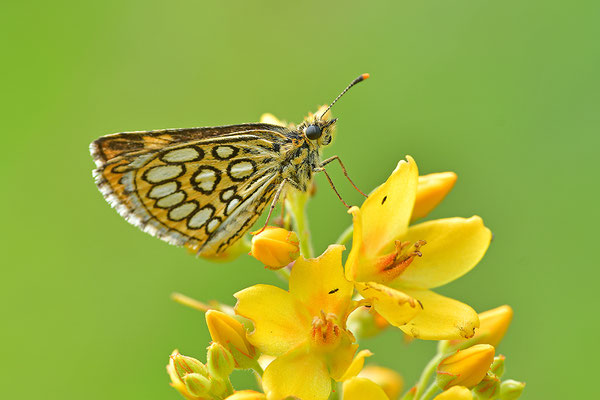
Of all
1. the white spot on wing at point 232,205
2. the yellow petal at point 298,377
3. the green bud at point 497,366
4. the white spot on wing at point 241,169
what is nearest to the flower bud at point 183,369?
the yellow petal at point 298,377

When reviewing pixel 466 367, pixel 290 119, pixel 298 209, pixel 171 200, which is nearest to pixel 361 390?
pixel 466 367

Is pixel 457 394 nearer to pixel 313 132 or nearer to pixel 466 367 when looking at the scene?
pixel 466 367

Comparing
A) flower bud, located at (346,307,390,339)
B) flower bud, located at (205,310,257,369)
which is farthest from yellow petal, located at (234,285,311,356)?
flower bud, located at (346,307,390,339)

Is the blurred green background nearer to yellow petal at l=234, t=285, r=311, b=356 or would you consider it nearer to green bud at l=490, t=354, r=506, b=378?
green bud at l=490, t=354, r=506, b=378

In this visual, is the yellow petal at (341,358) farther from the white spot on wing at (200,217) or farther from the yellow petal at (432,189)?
the white spot on wing at (200,217)

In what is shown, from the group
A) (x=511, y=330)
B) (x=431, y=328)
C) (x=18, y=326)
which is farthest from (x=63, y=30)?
(x=431, y=328)
